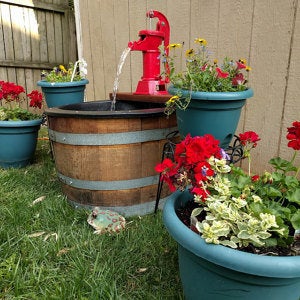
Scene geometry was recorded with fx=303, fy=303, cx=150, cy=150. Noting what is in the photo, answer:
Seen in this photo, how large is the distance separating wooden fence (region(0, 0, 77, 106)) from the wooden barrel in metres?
2.72

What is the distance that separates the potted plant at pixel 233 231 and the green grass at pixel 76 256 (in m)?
0.30

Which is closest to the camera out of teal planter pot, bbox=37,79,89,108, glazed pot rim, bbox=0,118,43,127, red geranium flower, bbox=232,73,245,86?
red geranium flower, bbox=232,73,245,86

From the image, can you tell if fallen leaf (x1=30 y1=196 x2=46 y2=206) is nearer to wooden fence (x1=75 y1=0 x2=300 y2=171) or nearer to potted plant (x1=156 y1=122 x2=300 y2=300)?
potted plant (x1=156 y1=122 x2=300 y2=300)

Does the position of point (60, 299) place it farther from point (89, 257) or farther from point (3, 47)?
point (3, 47)

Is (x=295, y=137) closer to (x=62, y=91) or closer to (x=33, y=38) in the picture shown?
(x=62, y=91)

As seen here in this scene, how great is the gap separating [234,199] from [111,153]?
0.83 metres

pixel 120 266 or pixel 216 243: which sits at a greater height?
pixel 216 243

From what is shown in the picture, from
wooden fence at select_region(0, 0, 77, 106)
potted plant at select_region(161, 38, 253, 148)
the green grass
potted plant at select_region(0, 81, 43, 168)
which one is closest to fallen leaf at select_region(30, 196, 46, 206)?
the green grass

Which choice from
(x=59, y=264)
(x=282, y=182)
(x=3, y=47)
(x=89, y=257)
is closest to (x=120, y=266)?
(x=89, y=257)

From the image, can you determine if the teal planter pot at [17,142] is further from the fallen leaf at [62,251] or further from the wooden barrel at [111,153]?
the fallen leaf at [62,251]

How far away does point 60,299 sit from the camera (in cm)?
107

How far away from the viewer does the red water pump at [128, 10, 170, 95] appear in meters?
1.82

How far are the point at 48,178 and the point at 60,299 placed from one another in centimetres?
130

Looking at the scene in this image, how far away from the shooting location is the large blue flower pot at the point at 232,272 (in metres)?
0.71
